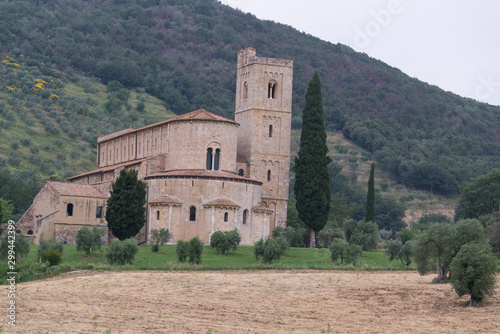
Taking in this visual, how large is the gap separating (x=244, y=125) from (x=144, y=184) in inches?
538

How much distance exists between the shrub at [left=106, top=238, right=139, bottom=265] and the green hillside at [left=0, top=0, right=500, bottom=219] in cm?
3811

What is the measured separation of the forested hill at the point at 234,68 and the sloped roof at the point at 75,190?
5968 centimetres

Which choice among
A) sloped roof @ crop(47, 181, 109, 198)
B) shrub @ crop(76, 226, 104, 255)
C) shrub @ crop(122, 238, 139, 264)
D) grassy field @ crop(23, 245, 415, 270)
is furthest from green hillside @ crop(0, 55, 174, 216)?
shrub @ crop(122, 238, 139, 264)

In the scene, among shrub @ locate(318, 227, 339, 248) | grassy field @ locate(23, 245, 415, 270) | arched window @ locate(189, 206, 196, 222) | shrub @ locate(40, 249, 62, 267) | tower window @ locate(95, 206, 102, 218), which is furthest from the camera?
shrub @ locate(318, 227, 339, 248)

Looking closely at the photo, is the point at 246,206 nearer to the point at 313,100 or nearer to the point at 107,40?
the point at 313,100

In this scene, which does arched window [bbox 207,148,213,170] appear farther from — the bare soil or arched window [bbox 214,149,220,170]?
the bare soil

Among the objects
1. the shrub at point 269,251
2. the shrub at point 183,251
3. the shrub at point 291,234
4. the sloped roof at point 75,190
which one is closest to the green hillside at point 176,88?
the sloped roof at point 75,190

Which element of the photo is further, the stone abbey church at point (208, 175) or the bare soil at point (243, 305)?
the stone abbey church at point (208, 175)

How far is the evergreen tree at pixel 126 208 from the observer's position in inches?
2125

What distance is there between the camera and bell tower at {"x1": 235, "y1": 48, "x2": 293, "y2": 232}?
6556 cm

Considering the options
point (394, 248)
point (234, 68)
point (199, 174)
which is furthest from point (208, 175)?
point (234, 68)

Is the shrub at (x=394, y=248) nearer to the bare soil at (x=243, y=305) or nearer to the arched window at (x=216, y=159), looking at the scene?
the bare soil at (x=243, y=305)

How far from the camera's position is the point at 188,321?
29234 millimetres

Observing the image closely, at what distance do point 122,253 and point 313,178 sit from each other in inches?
744
